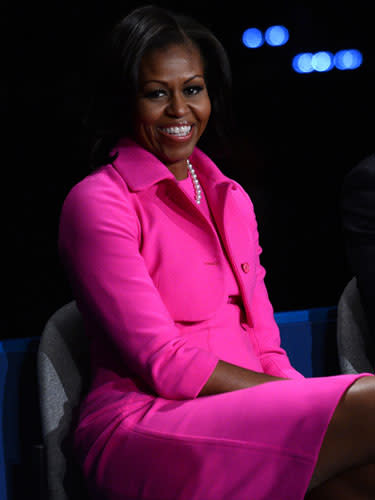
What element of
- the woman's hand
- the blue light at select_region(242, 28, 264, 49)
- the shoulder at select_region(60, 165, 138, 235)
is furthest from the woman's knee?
the blue light at select_region(242, 28, 264, 49)

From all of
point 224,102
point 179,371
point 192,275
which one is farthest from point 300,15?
point 179,371

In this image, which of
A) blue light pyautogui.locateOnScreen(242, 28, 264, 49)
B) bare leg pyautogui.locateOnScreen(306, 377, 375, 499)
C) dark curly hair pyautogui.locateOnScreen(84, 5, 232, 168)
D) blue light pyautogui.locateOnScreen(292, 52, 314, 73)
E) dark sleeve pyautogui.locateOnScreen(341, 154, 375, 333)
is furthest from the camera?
blue light pyautogui.locateOnScreen(292, 52, 314, 73)

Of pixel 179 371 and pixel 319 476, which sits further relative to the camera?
pixel 179 371

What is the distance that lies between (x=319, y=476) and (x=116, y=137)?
0.91 meters

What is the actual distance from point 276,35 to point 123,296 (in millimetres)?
2272

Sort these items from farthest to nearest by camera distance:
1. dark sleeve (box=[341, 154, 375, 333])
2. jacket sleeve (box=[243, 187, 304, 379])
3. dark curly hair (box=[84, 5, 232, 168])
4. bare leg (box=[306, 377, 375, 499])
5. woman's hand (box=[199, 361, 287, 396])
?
dark sleeve (box=[341, 154, 375, 333]) → jacket sleeve (box=[243, 187, 304, 379]) → dark curly hair (box=[84, 5, 232, 168]) → woman's hand (box=[199, 361, 287, 396]) → bare leg (box=[306, 377, 375, 499])

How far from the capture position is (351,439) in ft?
3.91

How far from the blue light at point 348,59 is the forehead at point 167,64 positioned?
2.04 meters

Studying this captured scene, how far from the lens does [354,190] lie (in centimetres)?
186

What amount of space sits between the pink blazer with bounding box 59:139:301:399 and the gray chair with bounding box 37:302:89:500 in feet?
0.34

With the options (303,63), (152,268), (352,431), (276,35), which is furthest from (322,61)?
(352,431)

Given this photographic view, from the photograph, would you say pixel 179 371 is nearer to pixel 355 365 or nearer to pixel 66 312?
pixel 66 312

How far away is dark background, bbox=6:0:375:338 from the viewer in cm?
286

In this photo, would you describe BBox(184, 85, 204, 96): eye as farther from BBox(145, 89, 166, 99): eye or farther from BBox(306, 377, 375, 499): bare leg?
BBox(306, 377, 375, 499): bare leg
